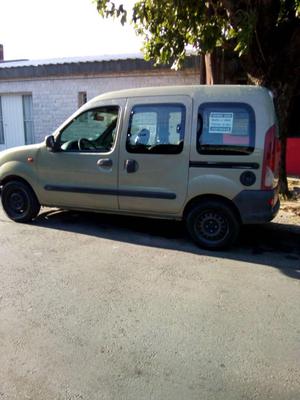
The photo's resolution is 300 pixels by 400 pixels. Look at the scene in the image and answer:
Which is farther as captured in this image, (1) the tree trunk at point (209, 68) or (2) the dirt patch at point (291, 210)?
(1) the tree trunk at point (209, 68)

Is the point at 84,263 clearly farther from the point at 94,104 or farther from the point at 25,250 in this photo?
the point at 94,104

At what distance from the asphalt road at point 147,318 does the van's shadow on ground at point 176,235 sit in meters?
0.04

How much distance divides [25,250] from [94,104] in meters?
2.16

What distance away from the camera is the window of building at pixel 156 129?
189 inches

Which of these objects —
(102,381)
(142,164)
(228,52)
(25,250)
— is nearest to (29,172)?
(25,250)

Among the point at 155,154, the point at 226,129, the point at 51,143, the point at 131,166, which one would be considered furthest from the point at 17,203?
the point at 226,129

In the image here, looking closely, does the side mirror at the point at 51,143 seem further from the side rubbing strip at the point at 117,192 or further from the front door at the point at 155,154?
the front door at the point at 155,154

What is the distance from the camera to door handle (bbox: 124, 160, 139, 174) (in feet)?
16.6

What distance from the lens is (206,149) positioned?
4695 millimetres

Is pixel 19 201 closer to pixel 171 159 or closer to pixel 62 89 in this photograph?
pixel 171 159

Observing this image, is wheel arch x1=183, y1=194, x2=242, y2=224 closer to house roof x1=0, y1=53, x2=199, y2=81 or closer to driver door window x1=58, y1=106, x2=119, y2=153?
driver door window x1=58, y1=106, x2=119, y2=153

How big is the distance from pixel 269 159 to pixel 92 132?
2425 millimetres

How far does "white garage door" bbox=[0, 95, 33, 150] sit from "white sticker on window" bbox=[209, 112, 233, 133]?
31.0 feet

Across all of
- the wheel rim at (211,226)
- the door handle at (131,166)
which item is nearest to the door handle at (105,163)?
the door handle at (131,166)
